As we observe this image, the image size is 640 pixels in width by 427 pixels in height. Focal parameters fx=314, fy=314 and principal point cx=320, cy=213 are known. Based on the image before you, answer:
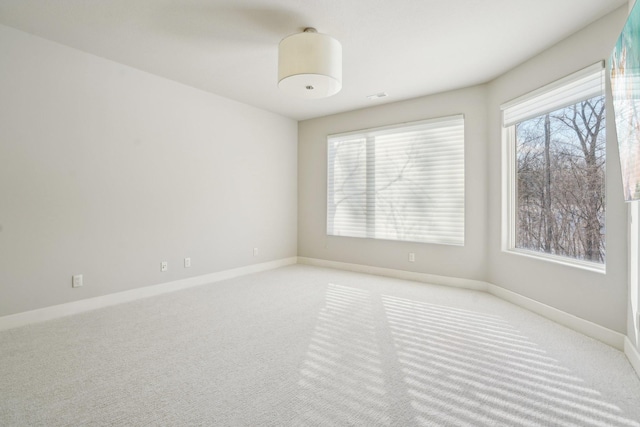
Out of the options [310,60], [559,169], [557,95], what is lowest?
[559,169]

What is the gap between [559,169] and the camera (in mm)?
3160

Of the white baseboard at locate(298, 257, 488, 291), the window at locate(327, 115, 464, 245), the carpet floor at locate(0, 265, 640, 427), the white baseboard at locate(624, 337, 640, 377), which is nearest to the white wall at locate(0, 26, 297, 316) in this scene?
the carpet floor at locate(0, 265, 640, 427)

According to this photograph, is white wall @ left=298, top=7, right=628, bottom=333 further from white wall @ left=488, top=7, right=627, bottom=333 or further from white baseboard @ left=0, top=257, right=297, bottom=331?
white baseboard @ left=0, top=257, right=297, bottom=331

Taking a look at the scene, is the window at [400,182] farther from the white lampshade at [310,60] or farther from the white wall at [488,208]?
the white lampshade at [310,60]

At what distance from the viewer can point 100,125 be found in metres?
3.38

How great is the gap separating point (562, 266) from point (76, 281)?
477 centimetres

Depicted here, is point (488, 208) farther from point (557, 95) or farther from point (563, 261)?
point (557, 95)

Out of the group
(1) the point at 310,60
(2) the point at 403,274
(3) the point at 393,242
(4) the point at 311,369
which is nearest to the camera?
(4) the point at 311,369

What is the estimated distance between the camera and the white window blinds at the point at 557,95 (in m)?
2.67

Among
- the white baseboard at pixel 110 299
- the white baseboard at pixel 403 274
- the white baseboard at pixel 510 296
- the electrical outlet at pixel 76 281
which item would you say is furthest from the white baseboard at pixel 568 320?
the electrical outlet at pixel 76 281

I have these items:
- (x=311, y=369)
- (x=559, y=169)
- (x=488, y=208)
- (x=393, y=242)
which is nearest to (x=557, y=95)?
(x=559, y=169)

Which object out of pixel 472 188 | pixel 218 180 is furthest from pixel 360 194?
pixel 218 180

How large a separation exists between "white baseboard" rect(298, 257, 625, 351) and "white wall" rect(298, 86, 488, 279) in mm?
86

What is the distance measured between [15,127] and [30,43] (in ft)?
2.65
